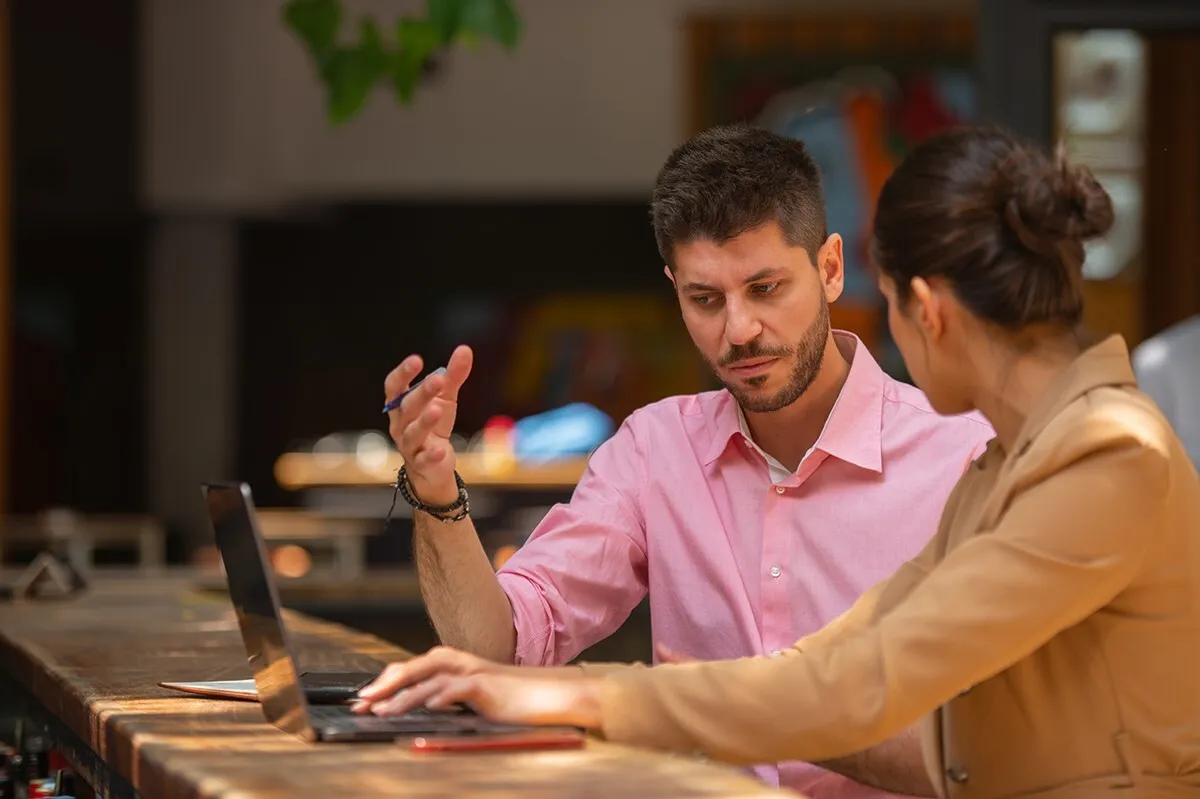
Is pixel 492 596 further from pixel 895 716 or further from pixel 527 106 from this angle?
pixel 527 106

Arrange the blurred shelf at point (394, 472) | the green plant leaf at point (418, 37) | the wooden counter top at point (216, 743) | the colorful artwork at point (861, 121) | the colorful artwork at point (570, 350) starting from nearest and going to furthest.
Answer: the wooden counter top at point (216, 743)
the green plant leaf at point (418, 37)
the blurred shelf at point (394, 472)
the colorful artwork at point (861, 121)
the colorful artwork at point (570, 350)

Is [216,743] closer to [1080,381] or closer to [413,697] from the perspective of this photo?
[413,697]

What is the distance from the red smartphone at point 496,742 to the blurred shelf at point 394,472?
7.13m

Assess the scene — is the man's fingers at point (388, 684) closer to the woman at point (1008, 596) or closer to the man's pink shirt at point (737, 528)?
the woman at point (1008, 596)

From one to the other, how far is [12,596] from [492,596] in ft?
5.76

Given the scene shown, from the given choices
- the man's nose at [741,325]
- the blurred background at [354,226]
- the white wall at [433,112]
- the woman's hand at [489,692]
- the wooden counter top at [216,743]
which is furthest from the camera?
the white wall at [433,112]

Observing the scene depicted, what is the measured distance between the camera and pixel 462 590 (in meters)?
2.22

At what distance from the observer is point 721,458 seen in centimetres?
Result: 238

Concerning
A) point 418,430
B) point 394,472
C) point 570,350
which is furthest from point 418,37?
point 570,350

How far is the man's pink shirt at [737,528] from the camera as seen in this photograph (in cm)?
227

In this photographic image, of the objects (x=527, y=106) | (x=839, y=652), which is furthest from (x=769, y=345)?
(x=527, y=106)

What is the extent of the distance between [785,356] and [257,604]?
2.44 feet

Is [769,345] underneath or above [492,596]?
above

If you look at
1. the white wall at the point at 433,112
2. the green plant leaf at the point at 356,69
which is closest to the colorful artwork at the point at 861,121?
the white wall at the point at 433,112
